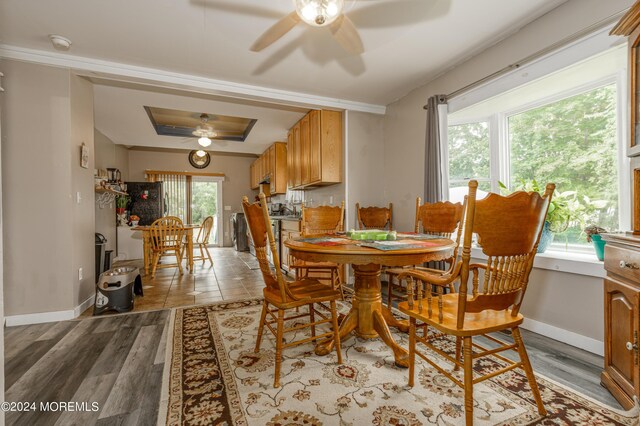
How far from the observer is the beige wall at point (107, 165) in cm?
514

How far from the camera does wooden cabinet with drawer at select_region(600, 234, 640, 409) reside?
1416mm

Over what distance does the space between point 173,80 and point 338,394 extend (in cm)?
330

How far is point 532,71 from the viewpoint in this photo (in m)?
2.39

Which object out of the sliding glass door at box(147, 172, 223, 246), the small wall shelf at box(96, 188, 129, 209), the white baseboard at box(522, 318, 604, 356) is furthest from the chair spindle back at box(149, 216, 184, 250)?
the white baseboard at box(522, 318, 604, 356)

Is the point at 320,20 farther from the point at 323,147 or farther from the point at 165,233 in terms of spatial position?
the point at 165,233

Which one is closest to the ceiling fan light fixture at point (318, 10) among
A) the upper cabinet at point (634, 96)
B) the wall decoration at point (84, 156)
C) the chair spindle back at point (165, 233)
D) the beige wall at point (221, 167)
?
the upper cabinet at point (634, 96)

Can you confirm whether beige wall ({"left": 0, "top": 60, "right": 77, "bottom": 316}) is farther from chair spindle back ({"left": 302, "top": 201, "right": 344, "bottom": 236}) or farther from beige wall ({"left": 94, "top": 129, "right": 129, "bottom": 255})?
beige wall ({"left": 94, "top": 129, "right": 129, "bottom": 255})

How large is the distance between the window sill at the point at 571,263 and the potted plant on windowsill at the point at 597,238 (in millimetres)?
69

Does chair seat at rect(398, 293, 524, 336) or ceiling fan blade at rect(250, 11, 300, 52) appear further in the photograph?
ceiling fan blade at rect(250, 11, 300, 52)

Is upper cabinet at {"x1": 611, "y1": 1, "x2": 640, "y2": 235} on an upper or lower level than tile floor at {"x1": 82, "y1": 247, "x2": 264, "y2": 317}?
upper

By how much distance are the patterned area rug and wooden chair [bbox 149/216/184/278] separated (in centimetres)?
272

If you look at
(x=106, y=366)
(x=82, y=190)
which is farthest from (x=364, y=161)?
(x=106, y=366)

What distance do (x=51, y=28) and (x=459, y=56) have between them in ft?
11.6

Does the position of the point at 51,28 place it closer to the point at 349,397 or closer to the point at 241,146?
the point at 349,397
